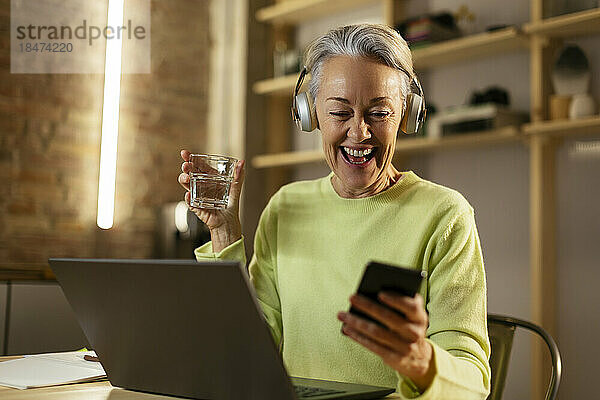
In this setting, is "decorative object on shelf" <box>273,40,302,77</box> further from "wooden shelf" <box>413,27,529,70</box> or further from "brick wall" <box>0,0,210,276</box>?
"wooden shelf" <box>413,27,529,70</box>

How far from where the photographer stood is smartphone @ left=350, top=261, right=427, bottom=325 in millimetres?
732

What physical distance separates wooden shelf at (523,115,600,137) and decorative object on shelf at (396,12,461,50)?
1.88 ft

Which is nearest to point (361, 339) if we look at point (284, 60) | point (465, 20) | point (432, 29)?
point (432, 29)

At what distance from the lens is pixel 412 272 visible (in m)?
0.73

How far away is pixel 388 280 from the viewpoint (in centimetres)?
75

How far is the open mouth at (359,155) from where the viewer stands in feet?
4.40

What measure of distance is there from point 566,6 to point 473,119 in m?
0.54

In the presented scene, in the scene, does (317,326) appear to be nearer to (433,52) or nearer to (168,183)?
(433,52)

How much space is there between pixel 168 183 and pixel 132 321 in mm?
2890

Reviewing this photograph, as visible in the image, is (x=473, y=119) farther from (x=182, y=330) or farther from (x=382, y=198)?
(x=182, y=330)

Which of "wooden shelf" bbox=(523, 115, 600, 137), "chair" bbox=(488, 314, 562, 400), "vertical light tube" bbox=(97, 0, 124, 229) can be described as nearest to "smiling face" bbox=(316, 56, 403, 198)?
"chair" bbox=(488, 314, 562, 400)

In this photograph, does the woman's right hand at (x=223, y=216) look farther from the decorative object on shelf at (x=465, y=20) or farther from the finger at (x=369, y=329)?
the decorative object on shelf at (x=465, y=20)

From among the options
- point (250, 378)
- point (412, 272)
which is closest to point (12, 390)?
point (250, 378)

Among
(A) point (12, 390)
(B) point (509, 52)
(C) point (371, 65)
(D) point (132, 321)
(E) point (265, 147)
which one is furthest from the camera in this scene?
(E) point (265, 147)
